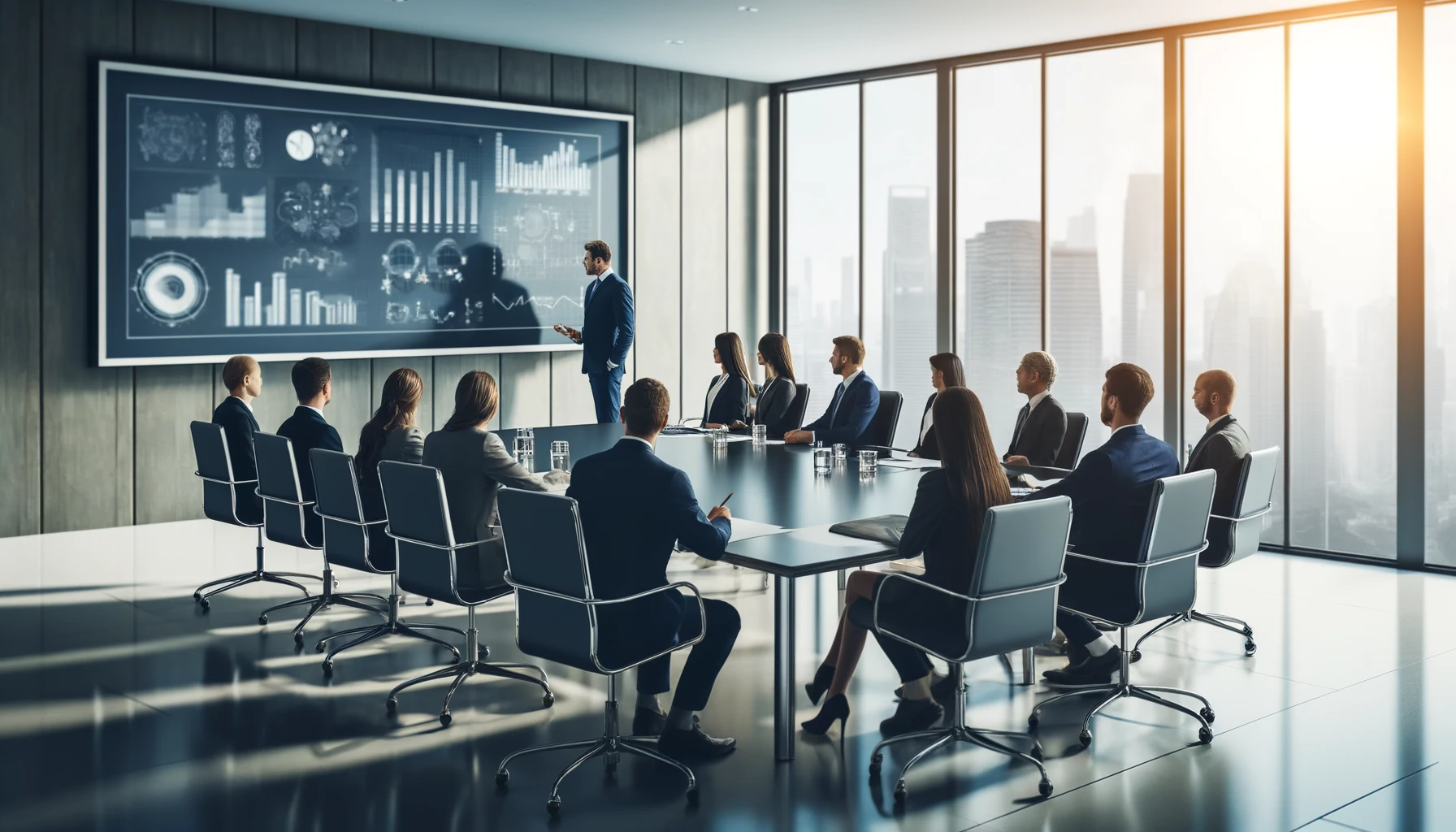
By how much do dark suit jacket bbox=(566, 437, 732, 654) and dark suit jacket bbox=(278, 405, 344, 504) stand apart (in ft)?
7.91

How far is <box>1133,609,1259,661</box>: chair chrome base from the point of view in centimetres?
579

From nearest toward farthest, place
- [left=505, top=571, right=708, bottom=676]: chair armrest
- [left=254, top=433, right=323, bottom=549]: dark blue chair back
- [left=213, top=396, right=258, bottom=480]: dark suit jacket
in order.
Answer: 1. [left=505, top=571, right=708, bottom=676]: chair armrest
2. [left=254, top=433, right=323, bottom=549]: dark blue chair back
3. [left=213, top=396, right=258, bottom=480]: dark suit jacket

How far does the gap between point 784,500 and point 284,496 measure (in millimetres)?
2379

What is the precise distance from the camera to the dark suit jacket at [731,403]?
323 inches

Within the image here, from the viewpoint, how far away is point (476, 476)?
497 cm

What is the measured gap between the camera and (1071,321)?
9.55m

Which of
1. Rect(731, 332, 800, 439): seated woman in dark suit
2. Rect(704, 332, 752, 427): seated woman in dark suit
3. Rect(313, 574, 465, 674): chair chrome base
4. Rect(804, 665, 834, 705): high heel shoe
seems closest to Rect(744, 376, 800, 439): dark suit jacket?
Rect(731, 332, 800, 439): seated woman in dark suit

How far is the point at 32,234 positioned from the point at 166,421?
1.44m

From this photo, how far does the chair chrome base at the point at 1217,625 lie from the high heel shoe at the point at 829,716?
1.63 metres

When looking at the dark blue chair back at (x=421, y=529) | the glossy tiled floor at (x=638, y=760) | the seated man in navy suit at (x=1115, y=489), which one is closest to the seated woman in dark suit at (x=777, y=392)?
the glossy tiled floor at (x=638, y=760)

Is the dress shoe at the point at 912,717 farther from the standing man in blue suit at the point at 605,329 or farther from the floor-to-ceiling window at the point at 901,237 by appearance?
the floor-to-ceiling window at the point at 901,237

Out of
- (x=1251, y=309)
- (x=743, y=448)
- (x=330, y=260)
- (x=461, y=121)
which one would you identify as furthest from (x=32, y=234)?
(x=1251, y=309)

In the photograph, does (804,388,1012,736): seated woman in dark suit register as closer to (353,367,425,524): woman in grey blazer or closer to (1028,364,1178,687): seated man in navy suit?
(1028,364,1178,687): seated man in navy suit

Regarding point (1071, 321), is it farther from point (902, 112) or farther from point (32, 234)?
point (32, 234)
